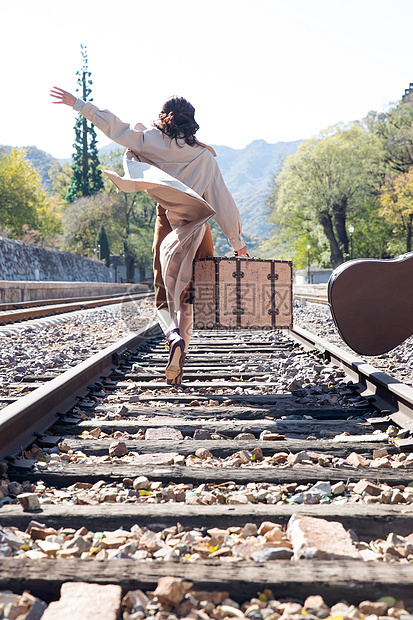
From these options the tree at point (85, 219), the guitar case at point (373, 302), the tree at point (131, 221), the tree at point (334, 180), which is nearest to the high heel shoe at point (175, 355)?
the guitar case at point (373, 302)

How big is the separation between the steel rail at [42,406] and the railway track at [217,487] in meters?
0.01

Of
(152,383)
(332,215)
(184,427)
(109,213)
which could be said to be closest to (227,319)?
(152,383)

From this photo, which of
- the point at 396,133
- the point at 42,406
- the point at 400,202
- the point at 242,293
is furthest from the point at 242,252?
the point at 396,133

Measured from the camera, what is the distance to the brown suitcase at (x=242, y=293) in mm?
4094

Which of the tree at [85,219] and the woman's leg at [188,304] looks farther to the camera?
the tree at [85,219]

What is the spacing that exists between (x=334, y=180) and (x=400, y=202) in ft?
35.2

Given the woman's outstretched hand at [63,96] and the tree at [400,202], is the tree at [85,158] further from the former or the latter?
the woman's outstretched hand at [63,96]

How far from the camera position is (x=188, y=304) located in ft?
13.5

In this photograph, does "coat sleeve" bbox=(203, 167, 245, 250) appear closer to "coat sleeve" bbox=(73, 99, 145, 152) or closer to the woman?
the woman

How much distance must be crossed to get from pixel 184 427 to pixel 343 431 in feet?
2.74

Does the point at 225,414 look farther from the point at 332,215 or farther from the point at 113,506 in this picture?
the point at 332,215

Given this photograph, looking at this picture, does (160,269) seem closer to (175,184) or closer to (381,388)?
(175,184)

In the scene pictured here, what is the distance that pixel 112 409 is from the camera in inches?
134

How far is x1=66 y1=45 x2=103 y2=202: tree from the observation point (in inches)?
2085
